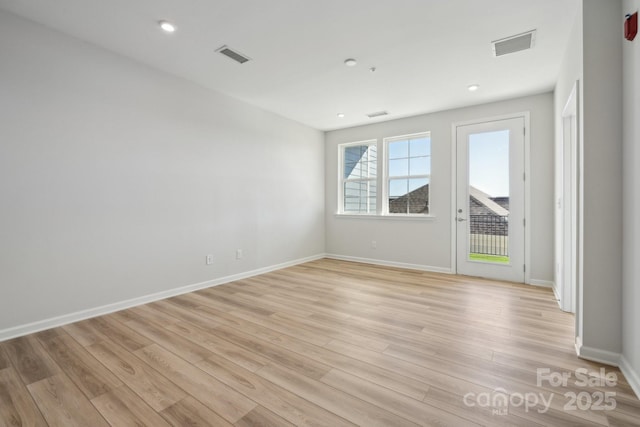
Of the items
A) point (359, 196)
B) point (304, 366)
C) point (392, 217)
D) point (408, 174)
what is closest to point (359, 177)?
point (359, 196)

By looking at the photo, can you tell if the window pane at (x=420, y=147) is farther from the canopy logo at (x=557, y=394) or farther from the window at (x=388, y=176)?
the canopy logo at (x=557, y=394)

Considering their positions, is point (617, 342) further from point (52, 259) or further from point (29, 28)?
point (29, 28)

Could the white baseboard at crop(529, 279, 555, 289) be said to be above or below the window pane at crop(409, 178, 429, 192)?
below

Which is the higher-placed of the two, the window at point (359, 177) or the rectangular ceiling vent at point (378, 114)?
the rectangular ceiling vent at point (378, 114)

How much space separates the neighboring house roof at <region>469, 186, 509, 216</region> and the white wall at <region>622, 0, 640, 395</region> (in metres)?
2.44

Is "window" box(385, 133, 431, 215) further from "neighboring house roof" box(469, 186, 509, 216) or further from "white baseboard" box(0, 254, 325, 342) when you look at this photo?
"white baseboard" box(0, 254, 325, 342)

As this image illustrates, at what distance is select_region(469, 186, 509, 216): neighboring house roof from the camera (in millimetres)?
4180

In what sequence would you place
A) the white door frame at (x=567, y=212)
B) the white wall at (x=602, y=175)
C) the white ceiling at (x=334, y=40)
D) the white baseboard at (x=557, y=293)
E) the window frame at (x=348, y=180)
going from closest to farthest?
the white wall at (x=602, y=175), the white ceiling at (x=334, y=40), the white door frame at (x=567, y=212), the white baseboard at (x=557, y=293), the window frame at (x=348, y=180)

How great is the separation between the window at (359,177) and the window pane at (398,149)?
29cm

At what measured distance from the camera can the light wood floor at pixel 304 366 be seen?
4.86 ft

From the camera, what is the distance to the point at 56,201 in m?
2.57

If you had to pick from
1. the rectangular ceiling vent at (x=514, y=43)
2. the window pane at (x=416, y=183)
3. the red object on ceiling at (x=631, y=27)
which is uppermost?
the rectangular ceiling vent at (x=514, y=43)

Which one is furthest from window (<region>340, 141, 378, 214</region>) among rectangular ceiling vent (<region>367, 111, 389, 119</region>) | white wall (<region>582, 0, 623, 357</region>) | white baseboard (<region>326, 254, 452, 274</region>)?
white wall (<region>582, 0, 623, 357</region>)

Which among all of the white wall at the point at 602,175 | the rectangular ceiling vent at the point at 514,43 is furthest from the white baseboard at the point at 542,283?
the rectangular ceiling vent at the point at 514,43
